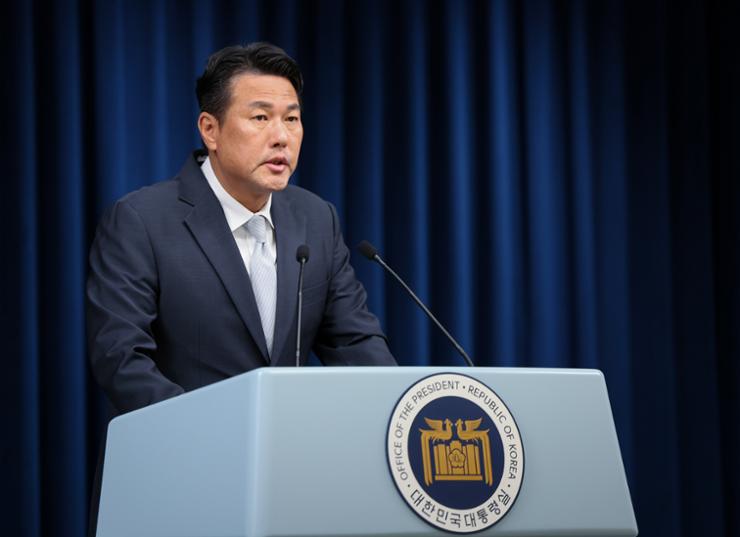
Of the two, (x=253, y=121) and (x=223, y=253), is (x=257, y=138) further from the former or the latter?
(x=223, y=253)

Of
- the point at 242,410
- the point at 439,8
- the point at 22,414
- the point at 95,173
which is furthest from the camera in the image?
the point at 439,8

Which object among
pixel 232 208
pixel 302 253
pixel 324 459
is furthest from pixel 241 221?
pixel 324 459

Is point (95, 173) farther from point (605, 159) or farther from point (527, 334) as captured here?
point (605, 159)

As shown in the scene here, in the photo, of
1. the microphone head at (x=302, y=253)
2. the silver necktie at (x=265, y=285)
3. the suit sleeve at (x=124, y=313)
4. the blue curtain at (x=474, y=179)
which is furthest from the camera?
the blue curtain at (x=474, y=179)

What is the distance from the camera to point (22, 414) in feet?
8.94

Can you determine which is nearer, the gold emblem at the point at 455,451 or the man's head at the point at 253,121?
the gold emblem at the point at 455,451

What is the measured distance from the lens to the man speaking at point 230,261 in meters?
1.93

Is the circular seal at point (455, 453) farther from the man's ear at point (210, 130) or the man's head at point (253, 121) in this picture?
the man's ear at point (210, 130)

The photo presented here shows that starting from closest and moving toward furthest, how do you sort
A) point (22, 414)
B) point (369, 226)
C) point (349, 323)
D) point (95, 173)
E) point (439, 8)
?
point (349, 323), point (22, 414), point (95, 173), point (369, 226), point (439, 8)

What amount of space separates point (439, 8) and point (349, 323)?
1.63 m

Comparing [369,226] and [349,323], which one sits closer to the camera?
[349,323]

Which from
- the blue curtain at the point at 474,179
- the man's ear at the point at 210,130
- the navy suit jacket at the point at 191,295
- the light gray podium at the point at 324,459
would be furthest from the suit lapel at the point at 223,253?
the blue curtain at the point at 474,179

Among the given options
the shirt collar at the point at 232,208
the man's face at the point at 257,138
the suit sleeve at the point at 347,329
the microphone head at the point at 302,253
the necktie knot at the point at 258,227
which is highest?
the man's face at the point at 257,138

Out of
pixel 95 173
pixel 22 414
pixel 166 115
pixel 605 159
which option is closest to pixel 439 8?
pixel 605 159
